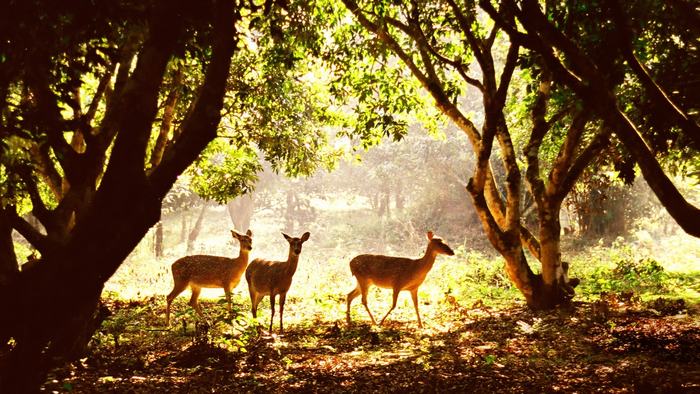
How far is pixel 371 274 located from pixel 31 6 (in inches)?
331

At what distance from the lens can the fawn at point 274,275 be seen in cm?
1031

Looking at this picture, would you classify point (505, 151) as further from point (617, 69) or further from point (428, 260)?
point (617, 69)

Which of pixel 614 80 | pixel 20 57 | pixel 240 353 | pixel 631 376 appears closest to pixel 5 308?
pixel 20 57

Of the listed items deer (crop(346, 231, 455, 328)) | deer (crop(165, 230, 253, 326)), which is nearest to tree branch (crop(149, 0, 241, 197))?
deer (crop(346, 231, 455, 328))

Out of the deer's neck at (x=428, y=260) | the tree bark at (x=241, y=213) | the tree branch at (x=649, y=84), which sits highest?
the tree bark at (x=241, y=213)

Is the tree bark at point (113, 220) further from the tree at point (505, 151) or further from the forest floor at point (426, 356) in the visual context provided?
the tree at point (505, 151)

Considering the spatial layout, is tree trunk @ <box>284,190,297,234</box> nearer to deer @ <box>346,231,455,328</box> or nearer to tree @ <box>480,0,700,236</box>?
deer @ <box>346,231,455,328</box>

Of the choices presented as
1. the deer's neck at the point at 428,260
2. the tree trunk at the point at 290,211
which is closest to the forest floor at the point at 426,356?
the deer's neck at the point at 428,260

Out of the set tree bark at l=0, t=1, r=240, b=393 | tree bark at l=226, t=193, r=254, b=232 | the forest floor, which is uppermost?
tree bark at l=226, t=193, r=254, b=232

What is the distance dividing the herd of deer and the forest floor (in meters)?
0.89

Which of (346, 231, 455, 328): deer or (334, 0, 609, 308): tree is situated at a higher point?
(334, 0, 609, 308): tree

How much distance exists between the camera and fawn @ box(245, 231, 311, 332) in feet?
33.8

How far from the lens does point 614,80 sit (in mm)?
6773

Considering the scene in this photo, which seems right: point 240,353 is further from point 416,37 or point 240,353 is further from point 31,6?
point 416,37
